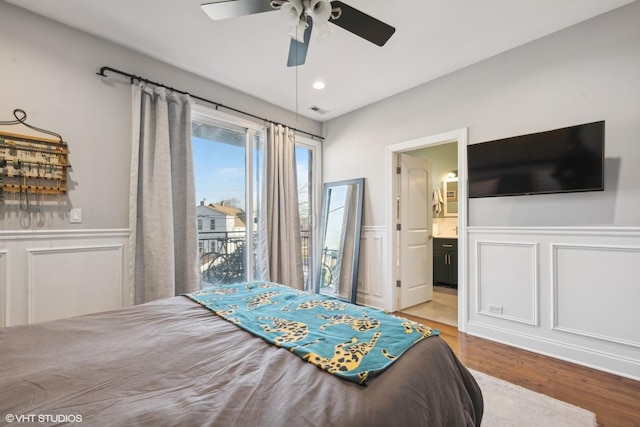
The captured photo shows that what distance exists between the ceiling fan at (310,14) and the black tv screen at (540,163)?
5.28 ft

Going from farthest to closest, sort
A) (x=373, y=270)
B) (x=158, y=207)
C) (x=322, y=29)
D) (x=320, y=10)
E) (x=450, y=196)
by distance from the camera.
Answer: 1. (x=450, y=196)
2. (x=373, y=270)
3. (x=158, y=207)
4. (x=322, y=29)
5. (x=320, y=10)

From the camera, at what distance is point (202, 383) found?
862mm

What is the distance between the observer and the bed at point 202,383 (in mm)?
717

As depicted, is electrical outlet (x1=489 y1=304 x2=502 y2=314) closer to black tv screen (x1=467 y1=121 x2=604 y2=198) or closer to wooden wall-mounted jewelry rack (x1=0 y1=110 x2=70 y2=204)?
black tv screen (x1=467 y1=121 x2=604 y2=198)

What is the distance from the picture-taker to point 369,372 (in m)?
0.87

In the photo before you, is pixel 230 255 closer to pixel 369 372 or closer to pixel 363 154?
pixel 363 154

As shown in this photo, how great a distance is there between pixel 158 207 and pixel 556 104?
12.1 feet

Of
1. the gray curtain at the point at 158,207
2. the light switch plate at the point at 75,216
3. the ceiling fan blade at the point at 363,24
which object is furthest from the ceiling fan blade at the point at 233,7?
the light switch plate at the point at 75,216

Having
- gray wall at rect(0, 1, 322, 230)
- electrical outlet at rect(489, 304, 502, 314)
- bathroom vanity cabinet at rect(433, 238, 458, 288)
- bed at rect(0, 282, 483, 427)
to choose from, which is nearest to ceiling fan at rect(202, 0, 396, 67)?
gray wall at rect(0, 1, 322, 230)

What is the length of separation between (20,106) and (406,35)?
3.10 metres

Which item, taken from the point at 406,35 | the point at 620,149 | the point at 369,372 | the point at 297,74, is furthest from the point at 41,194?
the point at 620,149

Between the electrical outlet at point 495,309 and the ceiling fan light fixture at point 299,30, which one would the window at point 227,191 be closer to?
the ceiling fan light fixture at point 299,30

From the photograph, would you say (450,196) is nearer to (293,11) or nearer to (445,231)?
(445,231)

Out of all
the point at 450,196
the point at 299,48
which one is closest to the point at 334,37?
the point at 299,48
